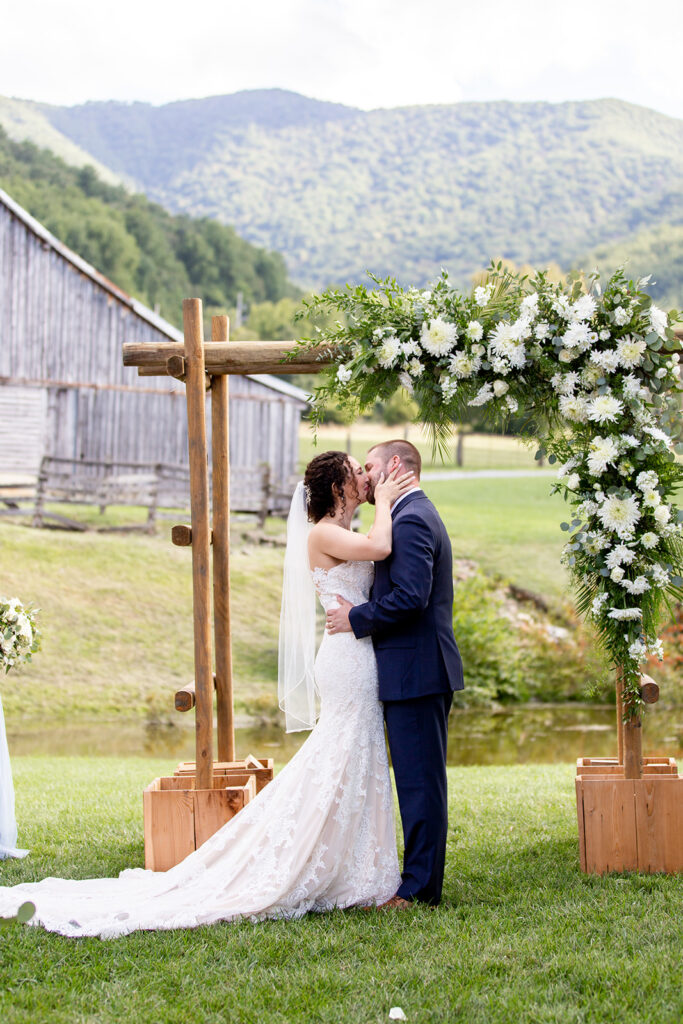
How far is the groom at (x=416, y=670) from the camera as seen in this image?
5.06 metres

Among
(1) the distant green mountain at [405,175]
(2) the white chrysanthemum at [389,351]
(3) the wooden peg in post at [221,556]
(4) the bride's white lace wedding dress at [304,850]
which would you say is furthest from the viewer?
(1) the distant green mountain at [405,175]

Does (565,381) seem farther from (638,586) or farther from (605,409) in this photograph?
(638,586)

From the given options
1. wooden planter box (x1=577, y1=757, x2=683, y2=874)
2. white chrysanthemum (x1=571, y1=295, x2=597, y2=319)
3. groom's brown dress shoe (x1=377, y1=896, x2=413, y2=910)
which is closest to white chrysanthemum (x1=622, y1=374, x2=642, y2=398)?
white chrysanthemum (x1=571, y1=295, x2=597, y2=319)

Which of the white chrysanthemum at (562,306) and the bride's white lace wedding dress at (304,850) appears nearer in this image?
the bride's white lace wedding dress at (304,850)

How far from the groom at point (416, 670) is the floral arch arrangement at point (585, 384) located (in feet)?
2.70

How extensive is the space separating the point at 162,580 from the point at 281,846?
13838 millimetres

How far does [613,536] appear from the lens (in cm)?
540

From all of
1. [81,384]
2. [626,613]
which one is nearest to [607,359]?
[626,613]

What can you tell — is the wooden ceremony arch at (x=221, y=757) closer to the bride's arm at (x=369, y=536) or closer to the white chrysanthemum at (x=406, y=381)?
the white chrysanthemum at (x=406, y=381)

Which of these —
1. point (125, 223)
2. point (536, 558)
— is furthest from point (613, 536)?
point (125, 223)

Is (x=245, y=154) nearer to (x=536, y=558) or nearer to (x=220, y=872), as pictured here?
(x=536, y=558)

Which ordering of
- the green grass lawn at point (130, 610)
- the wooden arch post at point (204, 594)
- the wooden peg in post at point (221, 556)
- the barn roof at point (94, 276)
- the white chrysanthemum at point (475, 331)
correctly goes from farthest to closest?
the barn roof at point (94, 276) → the green grass lawn at point (130, 610) → the wooden peg in post at point (221, 556) → the wooden arch post at point (204, 594) → the white chrysanthemum at point (475, 331)

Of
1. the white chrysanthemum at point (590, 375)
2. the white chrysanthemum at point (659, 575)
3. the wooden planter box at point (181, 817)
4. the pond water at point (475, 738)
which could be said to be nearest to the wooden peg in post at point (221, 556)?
the wooden planter box at point (181, 817)

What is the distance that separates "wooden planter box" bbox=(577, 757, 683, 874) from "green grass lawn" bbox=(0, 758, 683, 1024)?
0.17 metres
